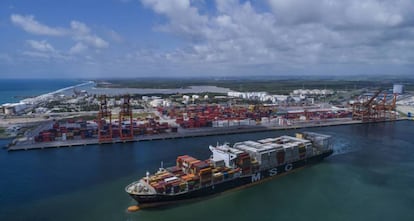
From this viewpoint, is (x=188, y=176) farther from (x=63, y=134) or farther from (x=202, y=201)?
(x=63, y=134)

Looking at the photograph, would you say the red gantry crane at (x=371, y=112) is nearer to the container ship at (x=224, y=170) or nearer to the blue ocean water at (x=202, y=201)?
the blue ocean water at (x=202, y=201)

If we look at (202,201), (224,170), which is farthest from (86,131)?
(202,201)

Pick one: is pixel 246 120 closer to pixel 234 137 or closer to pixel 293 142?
pixel 234 137

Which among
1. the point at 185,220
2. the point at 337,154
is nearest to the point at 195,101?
the point at 337,154

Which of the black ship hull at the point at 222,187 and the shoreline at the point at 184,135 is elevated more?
the shoreline at the point at 184,135

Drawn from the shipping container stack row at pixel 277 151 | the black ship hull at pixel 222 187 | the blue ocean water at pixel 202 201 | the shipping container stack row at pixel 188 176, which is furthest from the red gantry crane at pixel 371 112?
the shipping container stack row at pixel 188 176

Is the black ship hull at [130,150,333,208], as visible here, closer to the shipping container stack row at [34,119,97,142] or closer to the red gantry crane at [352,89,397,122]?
the shipping container stack row at [34,119,97,142]
